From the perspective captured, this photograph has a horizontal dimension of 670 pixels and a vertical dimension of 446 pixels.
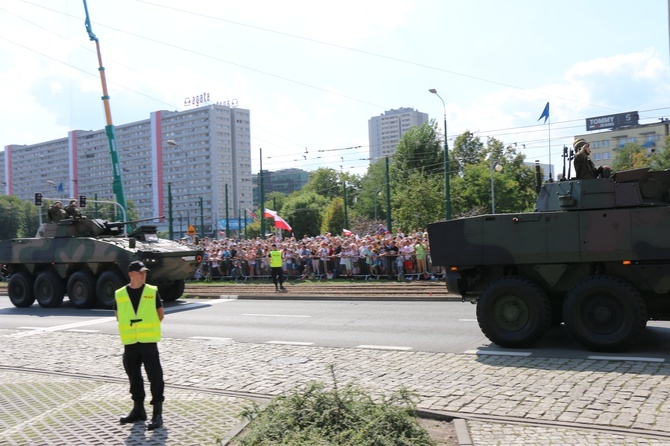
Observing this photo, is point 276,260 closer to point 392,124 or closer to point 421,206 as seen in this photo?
point 421,206

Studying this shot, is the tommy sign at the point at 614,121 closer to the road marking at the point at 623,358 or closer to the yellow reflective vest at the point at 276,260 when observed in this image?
the yellow reflective vest at the point at 276,260

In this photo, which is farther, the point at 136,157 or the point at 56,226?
the point at 136,157

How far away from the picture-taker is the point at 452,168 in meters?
63.4

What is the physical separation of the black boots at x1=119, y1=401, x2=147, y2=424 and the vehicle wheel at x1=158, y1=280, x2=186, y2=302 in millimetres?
13069

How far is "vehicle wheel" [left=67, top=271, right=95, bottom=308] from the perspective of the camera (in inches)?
720

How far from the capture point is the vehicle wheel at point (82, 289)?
18.3 metres

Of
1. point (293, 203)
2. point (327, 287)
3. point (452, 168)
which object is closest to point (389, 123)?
point (293, 203)

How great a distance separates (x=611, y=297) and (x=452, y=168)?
5522 centimetres

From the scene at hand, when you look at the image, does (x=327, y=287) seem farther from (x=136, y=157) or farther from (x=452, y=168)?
(x=136, y=157)

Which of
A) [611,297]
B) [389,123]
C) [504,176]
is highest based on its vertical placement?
[389,123]

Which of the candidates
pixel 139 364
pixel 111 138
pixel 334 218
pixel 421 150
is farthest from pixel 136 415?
pixel 334 218

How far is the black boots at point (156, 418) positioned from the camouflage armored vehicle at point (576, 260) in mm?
5318

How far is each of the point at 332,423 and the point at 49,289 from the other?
54.2 ft

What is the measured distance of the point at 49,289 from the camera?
19438 millimetres
